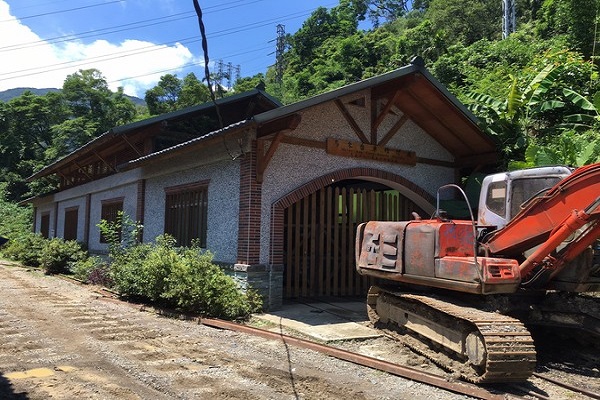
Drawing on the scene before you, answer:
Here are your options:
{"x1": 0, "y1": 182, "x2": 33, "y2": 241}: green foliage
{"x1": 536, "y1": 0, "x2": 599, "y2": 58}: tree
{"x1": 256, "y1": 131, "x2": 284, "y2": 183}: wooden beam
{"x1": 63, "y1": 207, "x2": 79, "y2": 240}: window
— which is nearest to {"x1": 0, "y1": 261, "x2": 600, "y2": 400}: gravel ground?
{"x1": 256, "y1": 131, "x2": 284, "y2": 183}: wooden beam

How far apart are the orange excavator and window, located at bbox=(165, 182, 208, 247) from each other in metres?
5.51

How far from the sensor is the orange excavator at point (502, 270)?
5.50 meters

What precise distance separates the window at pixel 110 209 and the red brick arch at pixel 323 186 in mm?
8288

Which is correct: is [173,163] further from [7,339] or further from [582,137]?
[582,137]

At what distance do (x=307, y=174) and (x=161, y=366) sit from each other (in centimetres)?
600

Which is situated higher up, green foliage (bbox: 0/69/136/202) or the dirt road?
green foliage (bbox: 0/69/136/202)

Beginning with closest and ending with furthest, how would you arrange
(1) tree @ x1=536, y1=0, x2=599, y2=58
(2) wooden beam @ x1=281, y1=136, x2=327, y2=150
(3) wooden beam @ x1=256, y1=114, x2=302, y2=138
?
1. (3) wooden beam @ x1=256, y1=114, x2=302, y2=138
2. (2) wooden beam @ x1=281, y1=136, x2=327, y2=150
3. (1) tree @ x1=536, y1=0, x2=599, y2=58

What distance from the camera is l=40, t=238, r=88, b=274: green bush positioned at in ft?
59.8

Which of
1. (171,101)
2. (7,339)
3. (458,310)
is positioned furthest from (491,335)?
(171,101)

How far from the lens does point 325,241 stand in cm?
1205

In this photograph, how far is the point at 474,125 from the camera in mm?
12344

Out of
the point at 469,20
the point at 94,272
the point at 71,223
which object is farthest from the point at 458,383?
the point at 469,20

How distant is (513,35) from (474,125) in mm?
18964

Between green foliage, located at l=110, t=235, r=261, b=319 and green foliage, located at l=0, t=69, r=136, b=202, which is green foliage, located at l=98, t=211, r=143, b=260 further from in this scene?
green foliage, located at l=0, t=69, r=136, b=202
